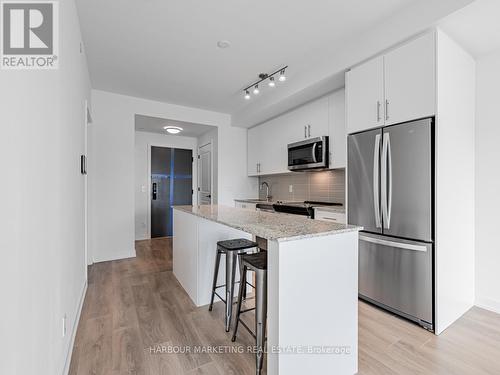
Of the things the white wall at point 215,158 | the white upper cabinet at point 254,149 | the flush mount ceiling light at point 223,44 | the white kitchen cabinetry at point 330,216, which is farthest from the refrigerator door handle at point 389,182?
the white wall at point 215,158

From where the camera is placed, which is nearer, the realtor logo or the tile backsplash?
the realtor logo

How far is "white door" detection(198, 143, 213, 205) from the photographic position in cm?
535

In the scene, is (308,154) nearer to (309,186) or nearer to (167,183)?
(309,186)

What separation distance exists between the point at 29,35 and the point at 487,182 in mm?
3590

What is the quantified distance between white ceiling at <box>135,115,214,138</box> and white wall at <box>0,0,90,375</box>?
2.74 m

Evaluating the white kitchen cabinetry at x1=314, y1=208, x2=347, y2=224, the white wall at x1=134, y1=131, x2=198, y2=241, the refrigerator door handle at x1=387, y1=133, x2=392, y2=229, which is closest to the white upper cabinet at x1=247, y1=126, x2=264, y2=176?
the white kitchen cabinetry at x1=314, y1=208, x2=347, y2=224

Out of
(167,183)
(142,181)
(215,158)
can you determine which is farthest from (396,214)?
(142,181)

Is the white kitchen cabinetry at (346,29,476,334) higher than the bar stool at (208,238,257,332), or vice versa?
the white kitchen cabinetry at (346,29,476,334)

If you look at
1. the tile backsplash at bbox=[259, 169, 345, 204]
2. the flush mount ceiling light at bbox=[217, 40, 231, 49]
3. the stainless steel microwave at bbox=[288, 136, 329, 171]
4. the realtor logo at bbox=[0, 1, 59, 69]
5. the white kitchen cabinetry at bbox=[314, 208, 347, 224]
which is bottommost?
the white kitchen cabinetry at bbox=[314, 208, 347, 224]

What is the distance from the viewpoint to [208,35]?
2477 mm

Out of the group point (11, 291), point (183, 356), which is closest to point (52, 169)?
point (11, 291)

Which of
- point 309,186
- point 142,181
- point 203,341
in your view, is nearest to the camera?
point 203,341

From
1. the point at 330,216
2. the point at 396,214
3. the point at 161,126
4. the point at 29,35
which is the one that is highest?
the point at 161,126

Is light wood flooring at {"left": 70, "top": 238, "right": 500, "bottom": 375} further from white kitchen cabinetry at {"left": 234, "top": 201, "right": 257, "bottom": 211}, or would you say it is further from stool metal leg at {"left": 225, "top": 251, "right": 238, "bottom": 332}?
white kitchen cabinetry at {"left": 234, "top": 201, "right": 257, "bottom": 211}
